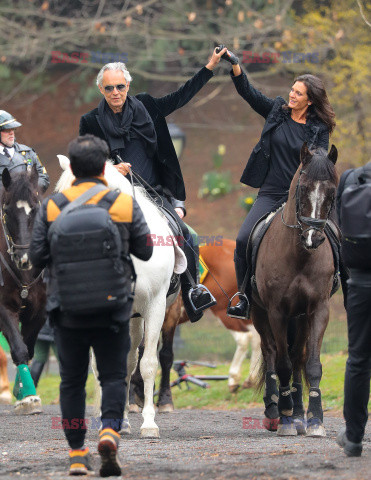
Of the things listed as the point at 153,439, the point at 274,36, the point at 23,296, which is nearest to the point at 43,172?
the point at 23,296

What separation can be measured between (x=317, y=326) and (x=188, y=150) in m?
26.4

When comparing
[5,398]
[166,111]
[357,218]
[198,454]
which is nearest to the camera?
[357,218]

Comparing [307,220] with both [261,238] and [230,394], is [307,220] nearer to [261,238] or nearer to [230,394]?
[261,238]

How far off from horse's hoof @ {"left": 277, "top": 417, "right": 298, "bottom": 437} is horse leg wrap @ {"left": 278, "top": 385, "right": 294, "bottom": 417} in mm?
114

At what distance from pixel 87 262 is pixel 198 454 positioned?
1992mm

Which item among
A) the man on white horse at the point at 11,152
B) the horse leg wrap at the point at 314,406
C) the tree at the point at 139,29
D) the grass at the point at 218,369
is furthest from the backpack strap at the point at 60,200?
the tree at the point at 139,29

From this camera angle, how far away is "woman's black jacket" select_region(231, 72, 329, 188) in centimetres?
975

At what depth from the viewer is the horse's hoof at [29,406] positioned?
425 inches

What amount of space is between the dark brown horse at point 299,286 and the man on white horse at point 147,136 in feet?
2.48

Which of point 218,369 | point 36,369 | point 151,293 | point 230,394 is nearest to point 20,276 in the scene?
point 151,293

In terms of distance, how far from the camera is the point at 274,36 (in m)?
22.3

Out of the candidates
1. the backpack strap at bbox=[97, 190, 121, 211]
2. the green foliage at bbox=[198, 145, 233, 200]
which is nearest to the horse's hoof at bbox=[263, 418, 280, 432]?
the backpack strap at bbox=[97, 190, 121, 211]

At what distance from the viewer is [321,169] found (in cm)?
845

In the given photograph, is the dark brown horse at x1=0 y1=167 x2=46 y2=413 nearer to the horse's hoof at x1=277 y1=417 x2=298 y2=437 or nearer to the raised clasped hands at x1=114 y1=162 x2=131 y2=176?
the raised clasped hands at x1=114 y1=162 x2=131 y2=176
